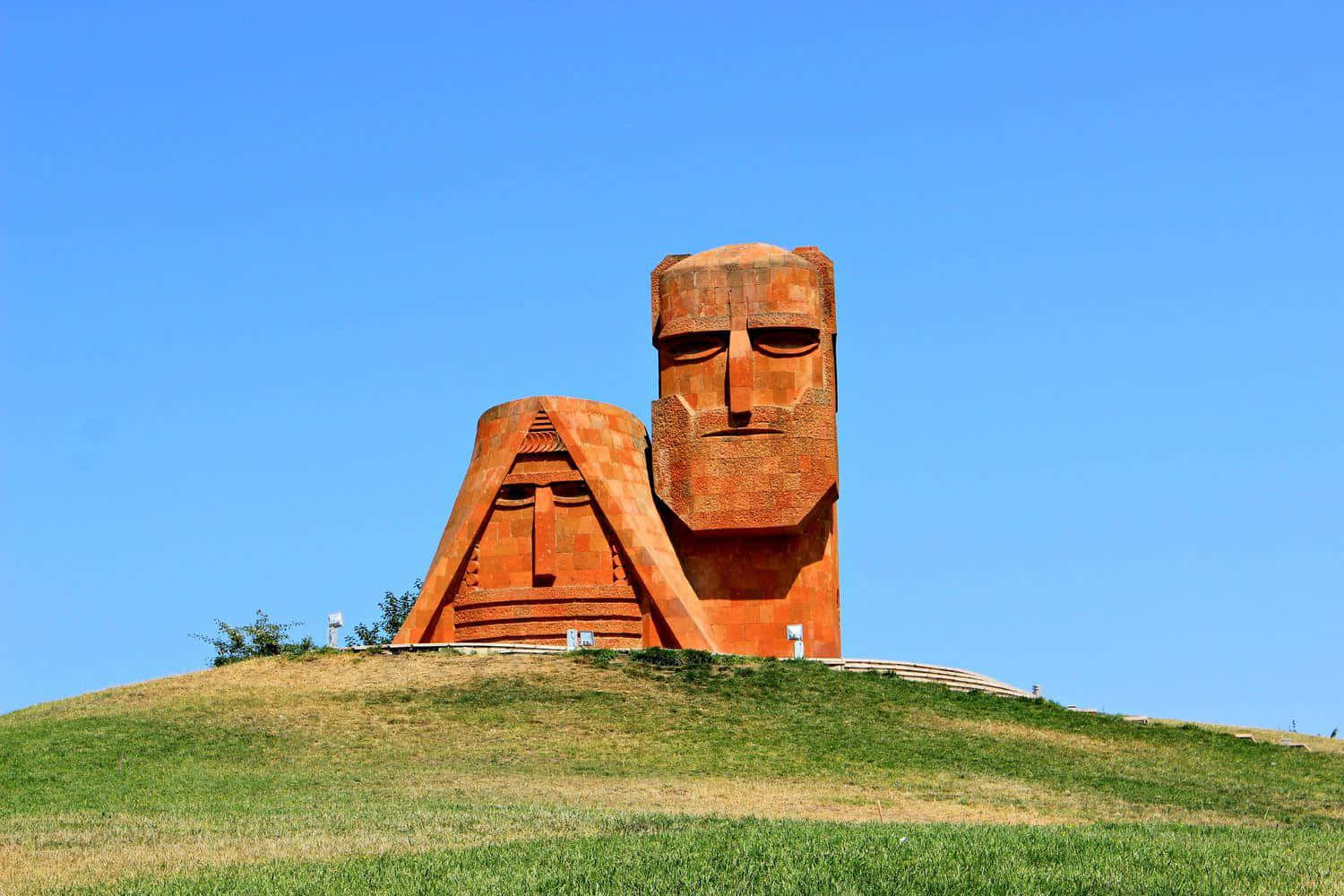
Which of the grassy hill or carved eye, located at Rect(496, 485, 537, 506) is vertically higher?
carved eye, located at Rect(496, 485, 537, 506)

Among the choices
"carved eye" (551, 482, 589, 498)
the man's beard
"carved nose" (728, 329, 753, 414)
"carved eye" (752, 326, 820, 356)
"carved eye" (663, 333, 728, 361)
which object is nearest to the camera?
"carved eye" (551, 482, 589, 498)

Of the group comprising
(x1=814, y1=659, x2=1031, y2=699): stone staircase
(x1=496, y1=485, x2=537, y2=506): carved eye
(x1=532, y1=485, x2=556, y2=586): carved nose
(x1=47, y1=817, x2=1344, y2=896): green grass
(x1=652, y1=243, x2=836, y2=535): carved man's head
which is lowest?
(x1=47, y1=817, x2=1344, y2=896): green grass

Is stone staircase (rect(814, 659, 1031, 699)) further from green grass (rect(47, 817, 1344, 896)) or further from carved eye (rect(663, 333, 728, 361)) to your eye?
green grass (rect(47, 817, 1344, 896))

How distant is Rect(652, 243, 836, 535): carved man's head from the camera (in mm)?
29234

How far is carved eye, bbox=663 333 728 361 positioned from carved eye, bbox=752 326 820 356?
0.60 metres

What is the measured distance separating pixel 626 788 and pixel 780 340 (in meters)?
13.0

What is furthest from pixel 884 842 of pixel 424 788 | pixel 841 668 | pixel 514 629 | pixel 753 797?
pixel 514 629

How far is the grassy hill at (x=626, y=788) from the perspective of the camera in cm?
1228

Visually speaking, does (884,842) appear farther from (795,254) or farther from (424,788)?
(795,254)

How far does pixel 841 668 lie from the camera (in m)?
27.0

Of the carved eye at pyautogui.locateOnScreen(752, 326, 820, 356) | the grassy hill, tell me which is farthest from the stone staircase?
the carved eye at pyautogui.locateOnScreen(752, 326, 820, 356)

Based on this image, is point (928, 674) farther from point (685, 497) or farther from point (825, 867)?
point (825, 867)

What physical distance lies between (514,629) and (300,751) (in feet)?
24.0

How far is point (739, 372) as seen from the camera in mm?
29703
